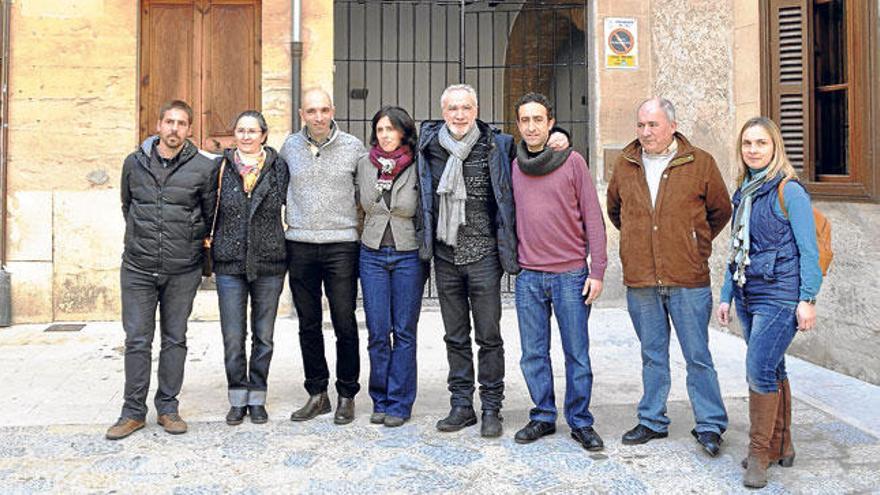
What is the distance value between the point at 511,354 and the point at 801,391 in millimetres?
2179

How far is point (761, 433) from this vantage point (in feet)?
12.0

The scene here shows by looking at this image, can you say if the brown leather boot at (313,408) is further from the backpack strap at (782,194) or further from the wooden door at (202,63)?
the wooden door at (202,63)

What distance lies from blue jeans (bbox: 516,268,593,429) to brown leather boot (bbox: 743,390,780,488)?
852 mm

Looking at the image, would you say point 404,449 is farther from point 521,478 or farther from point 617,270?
point 617,270

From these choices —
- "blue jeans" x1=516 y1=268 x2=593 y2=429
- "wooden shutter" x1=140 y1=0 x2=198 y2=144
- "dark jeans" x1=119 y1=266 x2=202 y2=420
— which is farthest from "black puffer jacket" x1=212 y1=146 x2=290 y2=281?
"wooden shutter" x1=140 y1=0 x2=198 y2=144

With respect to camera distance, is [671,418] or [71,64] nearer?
[671,418]

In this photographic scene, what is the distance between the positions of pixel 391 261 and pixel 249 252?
80 cm

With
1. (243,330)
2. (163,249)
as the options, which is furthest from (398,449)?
(163,249)

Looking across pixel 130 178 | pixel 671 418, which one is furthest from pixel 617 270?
pixel 130 178

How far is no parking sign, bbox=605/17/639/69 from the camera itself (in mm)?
8445

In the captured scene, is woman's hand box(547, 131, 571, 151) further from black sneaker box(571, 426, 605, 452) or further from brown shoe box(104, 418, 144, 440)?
brown shoe box(104, 418, 144, 440)

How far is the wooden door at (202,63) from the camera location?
26.2 ft

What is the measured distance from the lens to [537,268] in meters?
4.21

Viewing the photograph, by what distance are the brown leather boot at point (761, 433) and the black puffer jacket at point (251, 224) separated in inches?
104
